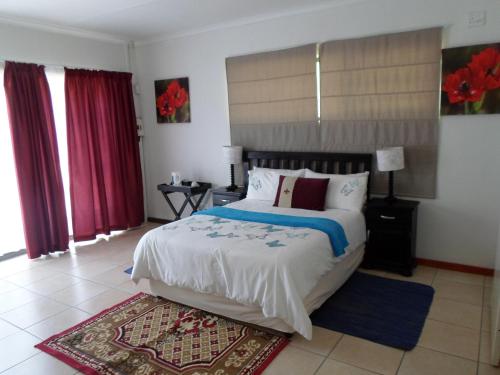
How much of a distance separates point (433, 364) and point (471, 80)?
230 cm

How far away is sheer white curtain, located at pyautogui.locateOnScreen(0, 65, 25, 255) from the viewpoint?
405 centimetres

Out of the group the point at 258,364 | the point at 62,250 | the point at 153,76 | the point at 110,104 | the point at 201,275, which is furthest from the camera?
the point at 153,76

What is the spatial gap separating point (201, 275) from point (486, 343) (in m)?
1.90

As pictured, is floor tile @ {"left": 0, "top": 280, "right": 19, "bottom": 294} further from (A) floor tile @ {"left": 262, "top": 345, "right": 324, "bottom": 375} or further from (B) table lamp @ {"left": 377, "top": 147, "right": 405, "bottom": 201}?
(B) table lamp @ {"left": 377, "top": 147, "right": 405, "bottom": 201}

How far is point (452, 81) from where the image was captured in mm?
3299

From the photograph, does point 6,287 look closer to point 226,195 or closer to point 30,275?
point 30,275

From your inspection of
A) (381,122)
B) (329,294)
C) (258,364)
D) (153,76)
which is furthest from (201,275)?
(153,76)

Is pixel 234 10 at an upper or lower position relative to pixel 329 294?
upper

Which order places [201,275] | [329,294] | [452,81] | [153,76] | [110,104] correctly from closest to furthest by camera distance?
[201,275], [329,294], [452,81], [110,104], [153,76]

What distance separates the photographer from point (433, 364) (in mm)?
2250

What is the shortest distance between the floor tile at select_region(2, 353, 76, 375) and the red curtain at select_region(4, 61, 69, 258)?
6.59ft

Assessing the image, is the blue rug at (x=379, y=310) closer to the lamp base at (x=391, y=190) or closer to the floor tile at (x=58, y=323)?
the lamp base at (x=391, y=190)

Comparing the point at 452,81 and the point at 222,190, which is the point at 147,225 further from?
the point at 452,81

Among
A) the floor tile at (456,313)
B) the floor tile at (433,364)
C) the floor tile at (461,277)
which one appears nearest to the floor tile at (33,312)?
the floor tile at (433,364)
